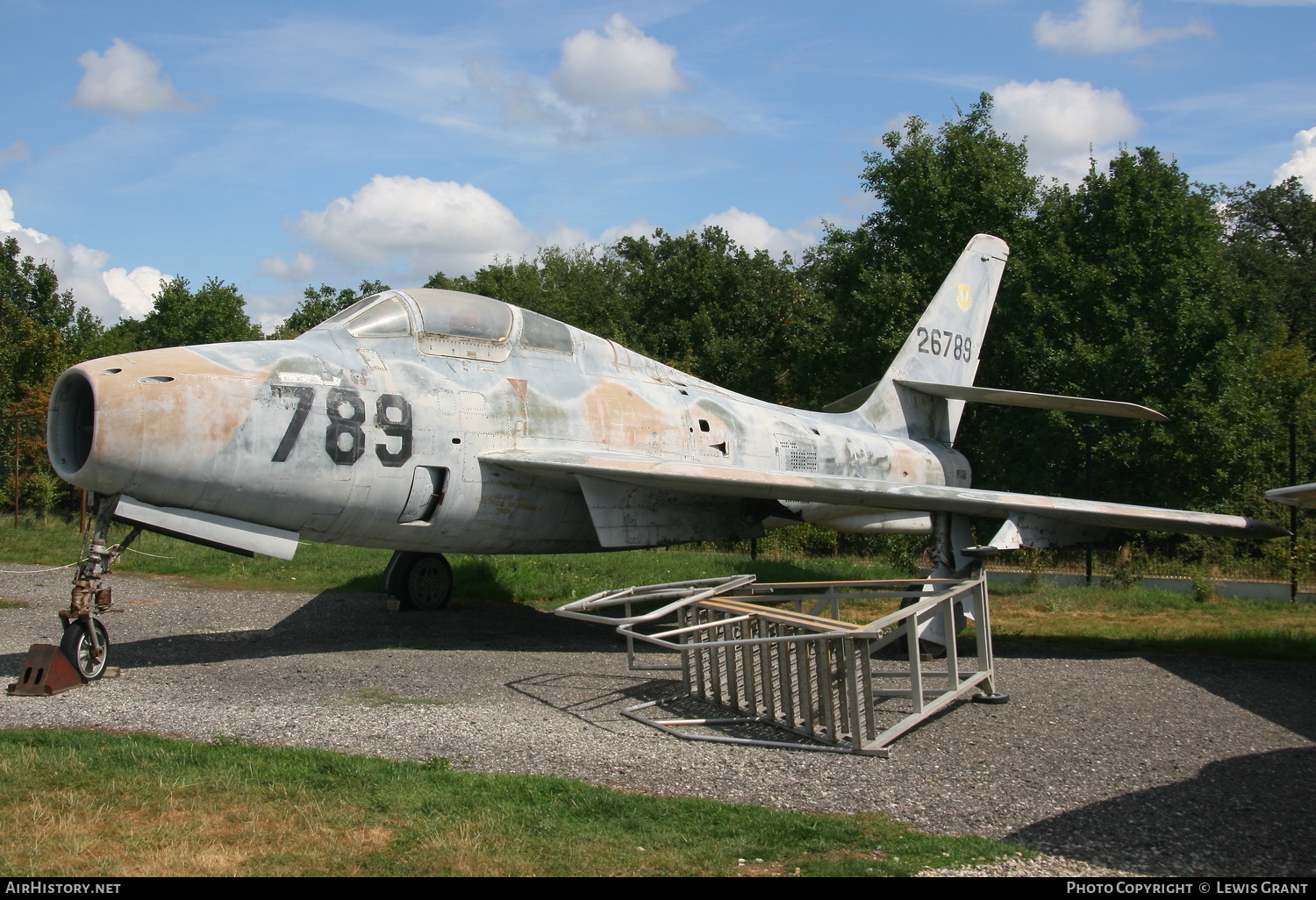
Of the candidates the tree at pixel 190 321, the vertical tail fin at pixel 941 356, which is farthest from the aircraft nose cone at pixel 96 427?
the tree at pixel 190 321

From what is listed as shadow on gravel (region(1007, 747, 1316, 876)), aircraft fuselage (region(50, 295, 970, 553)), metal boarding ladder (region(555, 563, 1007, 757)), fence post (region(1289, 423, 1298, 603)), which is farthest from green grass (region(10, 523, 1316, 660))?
shadow on gravel (region(1007, 747, 1316, 876))

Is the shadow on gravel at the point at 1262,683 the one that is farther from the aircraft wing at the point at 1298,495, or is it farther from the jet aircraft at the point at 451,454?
the aircraft wing at the point at 1298,495

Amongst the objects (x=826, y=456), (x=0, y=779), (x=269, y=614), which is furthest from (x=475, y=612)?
(x=0, y=779)

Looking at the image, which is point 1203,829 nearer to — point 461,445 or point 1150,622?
point 461,445

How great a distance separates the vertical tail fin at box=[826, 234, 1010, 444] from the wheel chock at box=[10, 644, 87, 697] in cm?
1043

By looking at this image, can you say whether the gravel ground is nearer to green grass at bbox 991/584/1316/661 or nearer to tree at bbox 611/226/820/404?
green grass at bbox 991/584/1316/661

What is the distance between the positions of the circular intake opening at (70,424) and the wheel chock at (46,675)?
1.38 meters

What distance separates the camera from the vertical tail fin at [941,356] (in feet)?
47.8

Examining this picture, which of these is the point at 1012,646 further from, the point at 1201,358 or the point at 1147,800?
the point at 1201,358

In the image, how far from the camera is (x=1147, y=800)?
17.1ft

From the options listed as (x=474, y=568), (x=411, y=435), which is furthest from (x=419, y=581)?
(x=411, y=435)

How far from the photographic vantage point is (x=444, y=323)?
386 inches

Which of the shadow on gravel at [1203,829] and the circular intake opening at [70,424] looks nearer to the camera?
the shadow on gravel at [1203,829]
